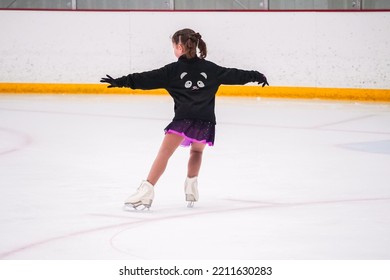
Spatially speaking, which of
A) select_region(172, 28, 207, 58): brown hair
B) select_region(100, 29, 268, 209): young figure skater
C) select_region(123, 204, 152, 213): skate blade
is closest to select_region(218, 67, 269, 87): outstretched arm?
select_region(100, 29, 268, 209): young figure skater

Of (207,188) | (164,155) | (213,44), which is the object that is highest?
(213,44)

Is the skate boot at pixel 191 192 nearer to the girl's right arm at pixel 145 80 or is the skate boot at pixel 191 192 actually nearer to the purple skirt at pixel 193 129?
the purple skirt at pixel 193 129

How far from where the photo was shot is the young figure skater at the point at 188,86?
4.99 meters

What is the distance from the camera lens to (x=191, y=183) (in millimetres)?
5242

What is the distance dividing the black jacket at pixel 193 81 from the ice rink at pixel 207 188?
21.4 inches

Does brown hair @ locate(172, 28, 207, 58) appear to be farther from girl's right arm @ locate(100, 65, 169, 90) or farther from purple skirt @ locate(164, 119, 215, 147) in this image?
purple skirt @ locate(164, 119, 215, 147)

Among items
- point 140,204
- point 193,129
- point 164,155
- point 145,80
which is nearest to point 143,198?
point 140,204

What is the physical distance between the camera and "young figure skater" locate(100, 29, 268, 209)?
499 cm

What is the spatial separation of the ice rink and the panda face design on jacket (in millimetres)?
671

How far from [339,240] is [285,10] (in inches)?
307

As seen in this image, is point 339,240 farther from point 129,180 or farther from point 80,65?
point 80,65

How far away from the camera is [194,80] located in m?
5.02

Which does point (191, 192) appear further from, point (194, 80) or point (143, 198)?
point (194, 80)

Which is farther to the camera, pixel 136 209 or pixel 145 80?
pixel 136 209
